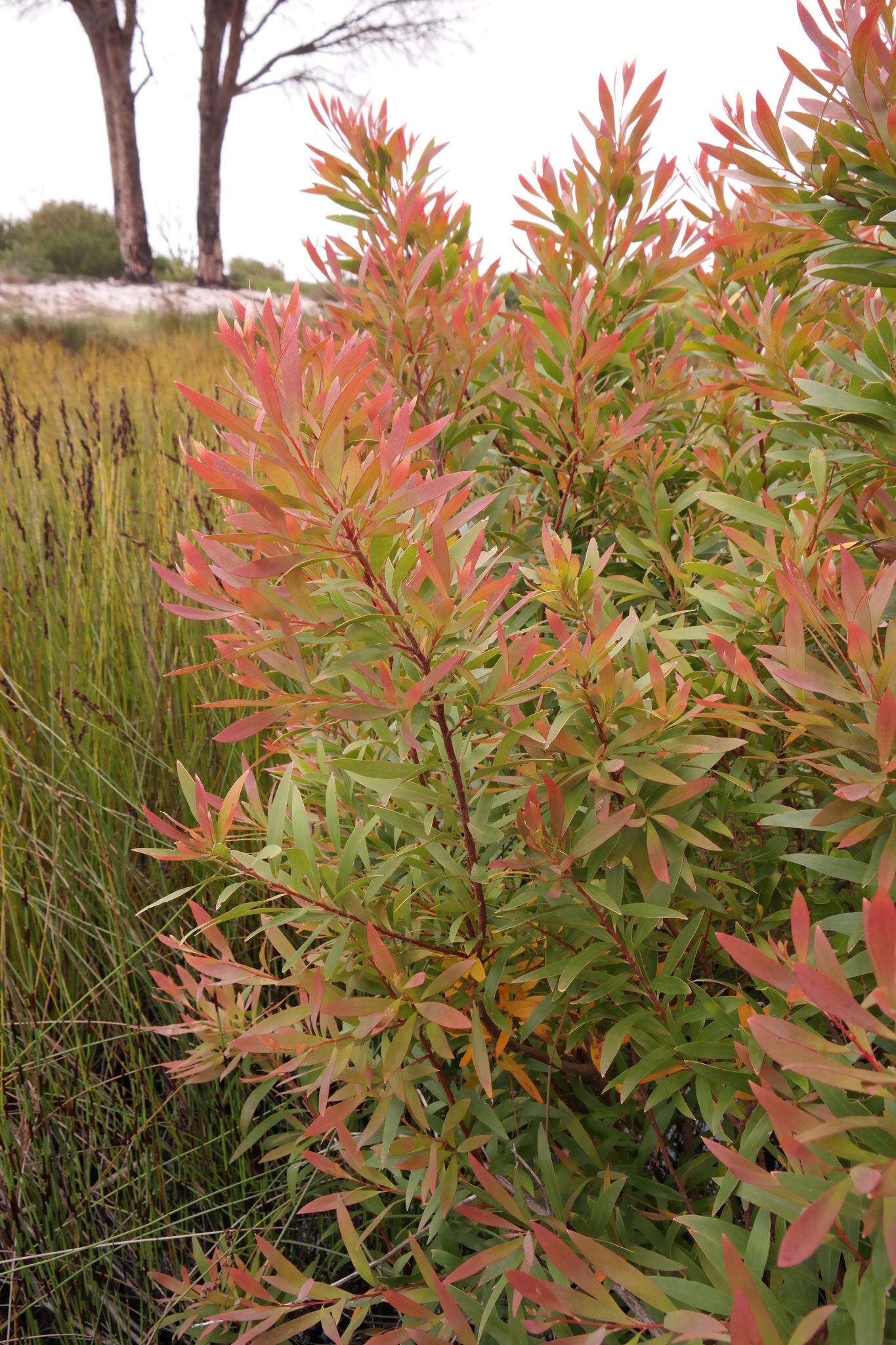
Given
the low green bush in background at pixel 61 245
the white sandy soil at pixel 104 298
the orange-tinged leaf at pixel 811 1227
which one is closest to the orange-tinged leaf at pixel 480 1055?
the orange-tinged leaf at pixel 811 1227

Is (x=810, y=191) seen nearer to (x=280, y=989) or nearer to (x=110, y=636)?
(x=280, y=989)

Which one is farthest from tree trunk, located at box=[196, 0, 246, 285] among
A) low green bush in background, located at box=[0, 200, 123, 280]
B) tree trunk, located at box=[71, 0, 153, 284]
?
low green bush in background, located at box=[0, 200, 123, 280]

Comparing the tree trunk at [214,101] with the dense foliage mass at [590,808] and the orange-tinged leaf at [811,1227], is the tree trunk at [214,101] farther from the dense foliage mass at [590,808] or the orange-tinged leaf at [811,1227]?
the orange-tinged leaf at [811,1227]

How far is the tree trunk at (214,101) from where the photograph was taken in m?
12.1

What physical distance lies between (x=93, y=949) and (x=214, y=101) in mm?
13901

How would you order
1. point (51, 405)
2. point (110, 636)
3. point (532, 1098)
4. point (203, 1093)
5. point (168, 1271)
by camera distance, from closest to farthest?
point (532, 1098) < point (168, 1271) < point (203, 1093) < point (110, 636) < point (51, 405)

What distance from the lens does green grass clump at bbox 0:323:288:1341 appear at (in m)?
1.34

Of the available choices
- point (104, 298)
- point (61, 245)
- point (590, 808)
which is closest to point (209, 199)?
point (104, 298)

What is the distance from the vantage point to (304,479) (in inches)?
21.0

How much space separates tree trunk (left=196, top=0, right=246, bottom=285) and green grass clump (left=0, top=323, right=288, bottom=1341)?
12.2 m

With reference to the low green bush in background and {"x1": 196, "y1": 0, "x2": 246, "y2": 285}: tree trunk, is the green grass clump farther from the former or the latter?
the low green bush in background

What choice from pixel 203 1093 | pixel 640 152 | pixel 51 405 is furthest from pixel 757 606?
pixel 51 405

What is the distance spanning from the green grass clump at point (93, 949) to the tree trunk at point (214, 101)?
12.2 meters

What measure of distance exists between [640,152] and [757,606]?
70 cm
